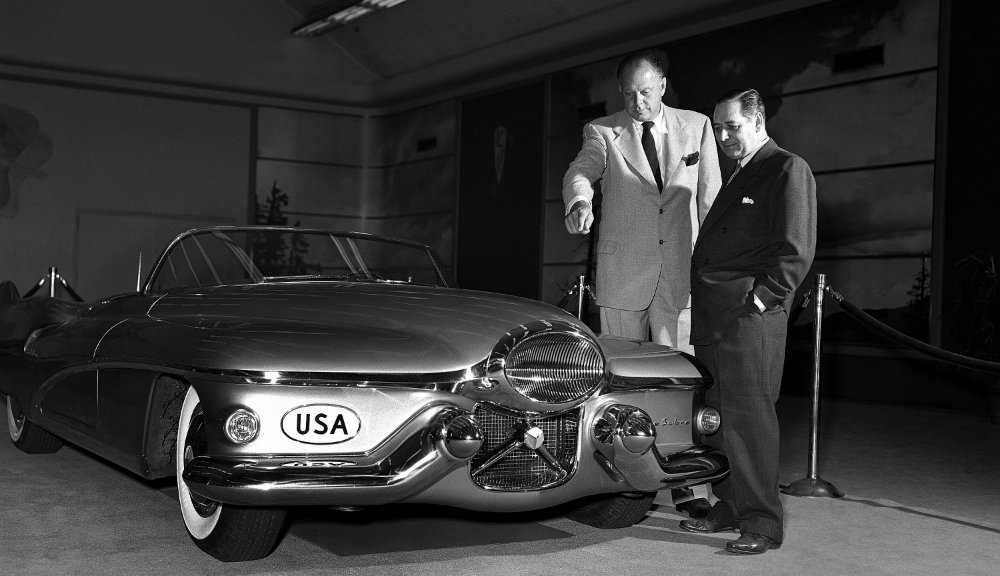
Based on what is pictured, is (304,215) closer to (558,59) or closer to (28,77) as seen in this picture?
(28,77)

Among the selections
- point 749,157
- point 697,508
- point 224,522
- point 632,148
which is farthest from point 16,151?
point 749,157

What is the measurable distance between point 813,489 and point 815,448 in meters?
0.20

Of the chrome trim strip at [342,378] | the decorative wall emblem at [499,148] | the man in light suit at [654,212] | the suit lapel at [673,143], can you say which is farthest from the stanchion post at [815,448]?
the decorative wall emblem at [499,148]

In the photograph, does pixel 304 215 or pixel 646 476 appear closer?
pixel 646 476

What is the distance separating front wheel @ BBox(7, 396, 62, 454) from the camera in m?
4.81

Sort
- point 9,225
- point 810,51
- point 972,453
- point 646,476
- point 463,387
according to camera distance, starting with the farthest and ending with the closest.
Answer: point 9,225 < point 810,51 < point 972,453 < point 646,476 < point 463,387

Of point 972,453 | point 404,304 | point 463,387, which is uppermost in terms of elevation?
point 404,304

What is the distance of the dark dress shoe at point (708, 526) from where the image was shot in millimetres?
3586

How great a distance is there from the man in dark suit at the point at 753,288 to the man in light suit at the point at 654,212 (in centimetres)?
39

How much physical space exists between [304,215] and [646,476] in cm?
1581

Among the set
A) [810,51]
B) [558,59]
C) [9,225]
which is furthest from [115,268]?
[810,51]

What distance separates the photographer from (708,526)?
3.58 metres

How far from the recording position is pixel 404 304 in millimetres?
3189

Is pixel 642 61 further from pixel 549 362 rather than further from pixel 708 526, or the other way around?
pixel 708 526
